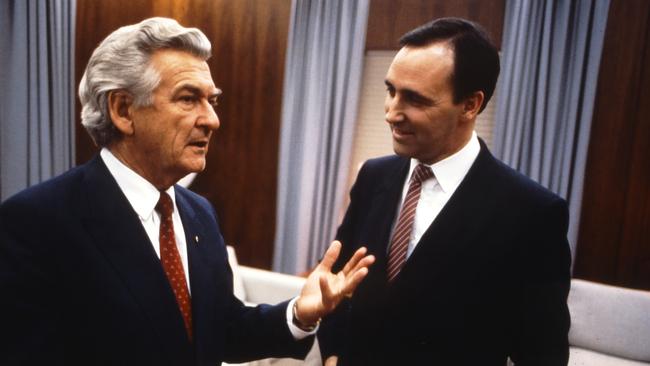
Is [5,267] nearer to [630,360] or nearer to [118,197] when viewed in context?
[118,197]

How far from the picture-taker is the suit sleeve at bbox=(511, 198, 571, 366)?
1.17 meters

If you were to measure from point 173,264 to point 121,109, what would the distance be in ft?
1.29

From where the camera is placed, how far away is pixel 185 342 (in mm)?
1067

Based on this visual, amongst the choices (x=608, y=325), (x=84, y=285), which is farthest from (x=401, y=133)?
(x=608, y=325)

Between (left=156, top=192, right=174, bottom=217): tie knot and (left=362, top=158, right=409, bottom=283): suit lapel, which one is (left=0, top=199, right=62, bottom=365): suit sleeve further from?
(left=362, top=158, right=409, bottom=283): suit lapel

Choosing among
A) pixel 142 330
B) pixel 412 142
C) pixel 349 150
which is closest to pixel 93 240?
pixel 142 330

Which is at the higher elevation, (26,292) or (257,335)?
(26,292)

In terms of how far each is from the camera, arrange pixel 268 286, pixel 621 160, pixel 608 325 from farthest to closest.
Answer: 1. pixel 268 286
2. pixel 621 160
3. pixel 608 325

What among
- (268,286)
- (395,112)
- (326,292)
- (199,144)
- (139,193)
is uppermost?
(395,112)

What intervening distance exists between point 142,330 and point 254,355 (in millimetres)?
393

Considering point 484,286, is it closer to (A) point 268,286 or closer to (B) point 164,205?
(B) point 164,205

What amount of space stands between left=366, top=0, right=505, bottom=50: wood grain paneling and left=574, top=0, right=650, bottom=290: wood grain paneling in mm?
695

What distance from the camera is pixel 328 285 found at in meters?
1.17

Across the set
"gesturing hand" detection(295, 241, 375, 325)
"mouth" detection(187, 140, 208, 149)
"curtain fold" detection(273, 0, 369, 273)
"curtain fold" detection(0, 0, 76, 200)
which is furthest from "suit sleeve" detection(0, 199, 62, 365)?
"curtain fold" detection(0, 0, 76, 200)
